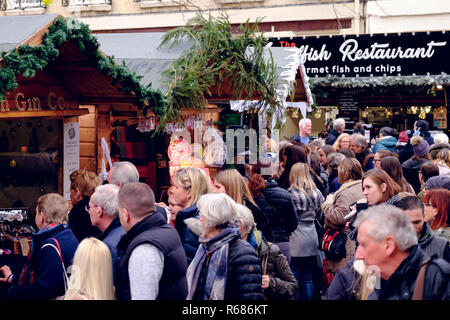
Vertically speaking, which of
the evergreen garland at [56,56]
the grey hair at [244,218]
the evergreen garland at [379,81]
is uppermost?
the evergreen garland at [379,81]

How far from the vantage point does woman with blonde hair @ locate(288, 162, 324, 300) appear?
6551mm

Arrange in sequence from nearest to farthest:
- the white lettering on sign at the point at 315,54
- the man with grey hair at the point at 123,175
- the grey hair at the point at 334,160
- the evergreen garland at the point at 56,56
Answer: the evergreen garland at the point at 56,56, the man with grey hair at the point at 123,175, the grey hair at the point at 334,160, the white lettering on sign at the point at 315,54

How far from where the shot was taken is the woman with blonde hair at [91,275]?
11.1 feet

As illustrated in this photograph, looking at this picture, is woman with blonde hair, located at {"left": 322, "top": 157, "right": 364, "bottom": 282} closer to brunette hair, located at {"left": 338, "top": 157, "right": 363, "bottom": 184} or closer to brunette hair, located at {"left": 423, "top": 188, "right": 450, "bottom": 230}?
brunette hair, located at {"left": 338, "top": 157, "right": 363, "bottom": 184}

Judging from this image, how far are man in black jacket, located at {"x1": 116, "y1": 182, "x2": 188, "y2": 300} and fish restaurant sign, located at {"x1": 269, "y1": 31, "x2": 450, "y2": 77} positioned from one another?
39.9ft

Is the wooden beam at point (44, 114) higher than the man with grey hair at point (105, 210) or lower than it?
higher

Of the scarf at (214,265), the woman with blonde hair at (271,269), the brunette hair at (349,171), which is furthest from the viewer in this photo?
the brunette hair at (349,171)

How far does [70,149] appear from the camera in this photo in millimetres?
7656

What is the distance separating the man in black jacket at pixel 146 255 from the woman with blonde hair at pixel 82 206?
1743mm

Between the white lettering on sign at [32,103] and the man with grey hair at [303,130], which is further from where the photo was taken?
the man with grey hair at [303,130]

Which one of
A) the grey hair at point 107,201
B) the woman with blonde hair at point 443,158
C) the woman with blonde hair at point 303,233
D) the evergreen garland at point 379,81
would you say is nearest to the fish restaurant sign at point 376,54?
the evergreen garland at point 379,81

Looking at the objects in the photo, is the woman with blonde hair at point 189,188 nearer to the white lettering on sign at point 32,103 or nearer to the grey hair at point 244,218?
the grey hair at point 244,218

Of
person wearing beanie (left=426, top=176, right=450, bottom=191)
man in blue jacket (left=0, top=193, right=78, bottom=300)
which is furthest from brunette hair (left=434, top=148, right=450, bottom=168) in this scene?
man in blue jacket (left=0, top=193, right=78, bottom=300)
